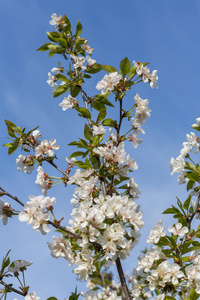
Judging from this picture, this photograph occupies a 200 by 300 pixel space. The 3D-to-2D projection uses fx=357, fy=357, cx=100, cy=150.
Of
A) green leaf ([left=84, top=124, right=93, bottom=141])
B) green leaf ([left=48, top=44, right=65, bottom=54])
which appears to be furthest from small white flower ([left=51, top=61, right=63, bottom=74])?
green leaf ([left=84, top=124, right=93, bottom=141])

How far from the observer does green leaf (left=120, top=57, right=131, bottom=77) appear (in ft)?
10.5

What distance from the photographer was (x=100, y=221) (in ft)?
8.59

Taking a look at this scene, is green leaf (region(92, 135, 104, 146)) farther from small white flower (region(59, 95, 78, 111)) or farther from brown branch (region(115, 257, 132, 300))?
brown branch (region(115, 257, 132, 300))

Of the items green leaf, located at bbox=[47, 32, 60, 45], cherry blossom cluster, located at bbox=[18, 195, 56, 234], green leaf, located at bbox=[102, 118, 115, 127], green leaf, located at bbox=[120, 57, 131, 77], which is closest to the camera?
cherry blossom cluster, located at bbox=[18, 195, 56, 234]

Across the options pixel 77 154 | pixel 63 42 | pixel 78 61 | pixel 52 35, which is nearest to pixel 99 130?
pixel 77 154

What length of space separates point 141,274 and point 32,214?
1.51 metres

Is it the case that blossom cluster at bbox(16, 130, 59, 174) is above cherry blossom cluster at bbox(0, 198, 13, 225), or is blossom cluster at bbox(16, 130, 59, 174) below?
above

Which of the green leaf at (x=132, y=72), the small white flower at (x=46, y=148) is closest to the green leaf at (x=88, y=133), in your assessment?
the small white flower at (x=46, y=148)

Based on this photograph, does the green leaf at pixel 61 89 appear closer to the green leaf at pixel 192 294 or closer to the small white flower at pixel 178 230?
the small white flower at pixel 178 230

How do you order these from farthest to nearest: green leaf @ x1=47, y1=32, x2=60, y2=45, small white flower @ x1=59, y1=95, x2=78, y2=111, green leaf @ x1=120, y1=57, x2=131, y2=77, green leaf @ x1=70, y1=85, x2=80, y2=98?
green leaf @ x1=47, y1=32, x2=60, y2=45
green leaf @ x1=70, y1=85, x2=80, y2=98
small white flower @ x1=59, y1=95, x2=78, y2=111
green leaf @ x1=120, y1=57, x2=131, y2=77

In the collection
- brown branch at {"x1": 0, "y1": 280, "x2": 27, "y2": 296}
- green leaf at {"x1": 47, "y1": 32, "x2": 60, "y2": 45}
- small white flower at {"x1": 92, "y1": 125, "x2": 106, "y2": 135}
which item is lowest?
brown branch at {"x1": 0, "y1": 280, "x2": 27, "y2": 296}

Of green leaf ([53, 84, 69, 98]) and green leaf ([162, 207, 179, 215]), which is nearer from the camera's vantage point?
green leaf ([162, 207, 179, 215])

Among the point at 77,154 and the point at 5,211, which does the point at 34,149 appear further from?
the point at 5,211

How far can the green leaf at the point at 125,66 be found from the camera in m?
3.19
